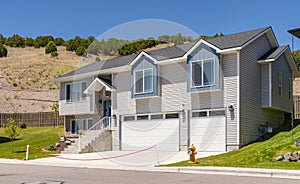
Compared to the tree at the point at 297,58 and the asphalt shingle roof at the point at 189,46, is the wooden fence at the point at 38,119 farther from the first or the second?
the tree at the point at 297,58

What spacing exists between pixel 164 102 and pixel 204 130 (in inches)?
134

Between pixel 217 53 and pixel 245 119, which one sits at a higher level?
pixel 217 53

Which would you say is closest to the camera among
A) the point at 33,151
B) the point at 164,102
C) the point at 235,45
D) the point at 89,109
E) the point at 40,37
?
the point at 235,45

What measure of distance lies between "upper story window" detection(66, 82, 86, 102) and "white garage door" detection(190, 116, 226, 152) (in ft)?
35.7

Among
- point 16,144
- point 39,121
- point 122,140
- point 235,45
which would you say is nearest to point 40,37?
point 39,121

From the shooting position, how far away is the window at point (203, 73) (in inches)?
892

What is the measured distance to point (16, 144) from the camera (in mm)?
31953

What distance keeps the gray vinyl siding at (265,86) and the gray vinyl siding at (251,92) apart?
27 centimetres

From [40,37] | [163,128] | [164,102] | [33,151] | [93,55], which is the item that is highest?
[40,37]

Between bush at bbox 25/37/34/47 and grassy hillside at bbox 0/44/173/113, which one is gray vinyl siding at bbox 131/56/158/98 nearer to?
grassy hillside at bbox 0/44/173/113

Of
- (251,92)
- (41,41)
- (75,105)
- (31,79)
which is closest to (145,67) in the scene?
(251,92)

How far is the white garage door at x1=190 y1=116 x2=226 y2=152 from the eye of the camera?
22.5 metres

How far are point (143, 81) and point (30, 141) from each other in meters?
12.2

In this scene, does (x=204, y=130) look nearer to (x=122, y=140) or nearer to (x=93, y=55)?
(x=122, y=140)
